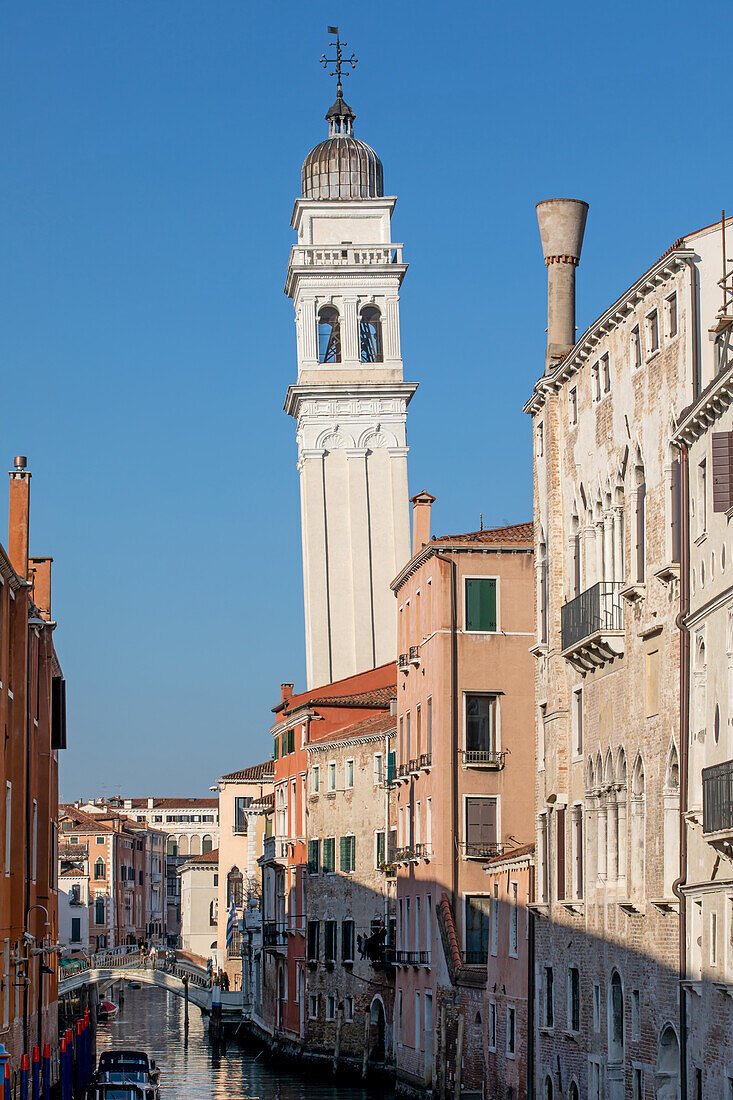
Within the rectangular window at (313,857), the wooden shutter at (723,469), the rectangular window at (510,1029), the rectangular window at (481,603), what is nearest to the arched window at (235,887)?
the rectangular window at (313,857)

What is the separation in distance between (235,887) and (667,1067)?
67.2 metres

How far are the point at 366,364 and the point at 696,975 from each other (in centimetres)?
5960

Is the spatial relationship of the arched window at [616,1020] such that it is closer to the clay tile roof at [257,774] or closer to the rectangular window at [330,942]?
the rectangular window at [330,942]

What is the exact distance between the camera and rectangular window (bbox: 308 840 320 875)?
5838 centimetres

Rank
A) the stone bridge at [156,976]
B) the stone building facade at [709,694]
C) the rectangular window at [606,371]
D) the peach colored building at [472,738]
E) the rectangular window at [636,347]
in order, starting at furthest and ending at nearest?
the stone bridge at [156,976]
the peach colored building at [472,738]
the rectangular window at [606,371]
the rectangular window at [636,347]
the stone building facade at [709,694]

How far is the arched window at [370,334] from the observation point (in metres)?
85.2

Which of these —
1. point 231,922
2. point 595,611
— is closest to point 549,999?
point 595,611

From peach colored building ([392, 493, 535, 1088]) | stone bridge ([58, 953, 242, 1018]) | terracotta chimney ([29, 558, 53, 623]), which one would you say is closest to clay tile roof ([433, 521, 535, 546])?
peach colored building ([392, 493, 535, 1088])

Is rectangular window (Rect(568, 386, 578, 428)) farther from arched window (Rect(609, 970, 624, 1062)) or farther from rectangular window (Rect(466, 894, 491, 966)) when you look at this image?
rectangular window (Rect(466, 894, 491, 966))

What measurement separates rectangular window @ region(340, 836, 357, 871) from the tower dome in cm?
3850

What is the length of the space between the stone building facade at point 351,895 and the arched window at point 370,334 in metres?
30.4

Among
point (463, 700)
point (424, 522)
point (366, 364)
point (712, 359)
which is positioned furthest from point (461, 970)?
point (366, 364)

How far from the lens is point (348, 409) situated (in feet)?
273

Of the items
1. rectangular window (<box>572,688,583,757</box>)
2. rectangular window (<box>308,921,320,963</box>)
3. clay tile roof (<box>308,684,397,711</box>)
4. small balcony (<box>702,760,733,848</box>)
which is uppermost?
clay tile roof (<box>308,684,397,711</box>)
